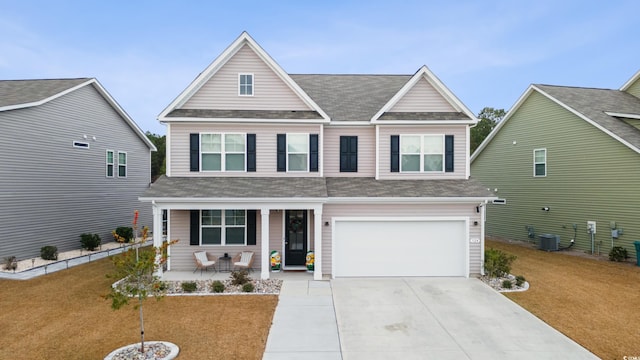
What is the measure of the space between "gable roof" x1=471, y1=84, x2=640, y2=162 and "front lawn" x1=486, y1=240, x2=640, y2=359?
5432 mm

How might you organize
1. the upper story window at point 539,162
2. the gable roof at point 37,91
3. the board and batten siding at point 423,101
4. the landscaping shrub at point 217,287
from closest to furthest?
the landscaping shrub at point 217,287, the board and batten siding at point 423,101, the gable roof at point 37,91, the upper story window at point 539,162

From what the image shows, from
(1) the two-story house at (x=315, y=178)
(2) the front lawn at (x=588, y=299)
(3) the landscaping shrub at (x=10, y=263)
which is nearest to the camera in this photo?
(2) the front lawn at (x=588, y=299)

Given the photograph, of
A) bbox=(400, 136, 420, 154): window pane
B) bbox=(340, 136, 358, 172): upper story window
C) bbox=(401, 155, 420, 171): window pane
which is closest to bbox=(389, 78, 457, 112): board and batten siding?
bbox=(400, 136, 420, 154): window pane

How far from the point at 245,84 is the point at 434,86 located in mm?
7789

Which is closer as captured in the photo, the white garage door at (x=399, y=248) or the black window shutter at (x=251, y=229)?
the white garage door at (x=399, y=248)

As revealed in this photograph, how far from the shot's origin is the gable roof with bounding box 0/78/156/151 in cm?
1479

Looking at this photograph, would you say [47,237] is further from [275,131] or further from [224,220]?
[275,131]

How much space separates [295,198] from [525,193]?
49.8 feet

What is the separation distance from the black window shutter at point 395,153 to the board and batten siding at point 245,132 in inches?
119

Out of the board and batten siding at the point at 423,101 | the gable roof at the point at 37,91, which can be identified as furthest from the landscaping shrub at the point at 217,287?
the gable roof at the point at 37,91

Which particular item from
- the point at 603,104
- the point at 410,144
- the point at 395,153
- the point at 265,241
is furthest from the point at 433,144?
the point at 603,104

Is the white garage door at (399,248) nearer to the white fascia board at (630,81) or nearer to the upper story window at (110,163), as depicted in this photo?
the upper story window at (110,163)

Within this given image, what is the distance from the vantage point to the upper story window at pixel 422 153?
46.2 feet

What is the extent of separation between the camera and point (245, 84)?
46.0 ft
